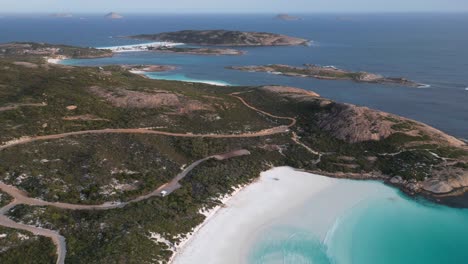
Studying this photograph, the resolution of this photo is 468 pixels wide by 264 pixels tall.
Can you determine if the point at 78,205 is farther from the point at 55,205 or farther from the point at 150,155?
the point at 150,155

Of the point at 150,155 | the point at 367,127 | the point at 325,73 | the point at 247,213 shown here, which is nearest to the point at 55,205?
the point at 150,155

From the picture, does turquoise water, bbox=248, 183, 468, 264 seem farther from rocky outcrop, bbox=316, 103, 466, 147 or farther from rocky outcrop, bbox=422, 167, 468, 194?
rocky outcrop, bbox=316, 103, 466, 147

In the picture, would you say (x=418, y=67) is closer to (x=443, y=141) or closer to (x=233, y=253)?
(x=443, y=141)

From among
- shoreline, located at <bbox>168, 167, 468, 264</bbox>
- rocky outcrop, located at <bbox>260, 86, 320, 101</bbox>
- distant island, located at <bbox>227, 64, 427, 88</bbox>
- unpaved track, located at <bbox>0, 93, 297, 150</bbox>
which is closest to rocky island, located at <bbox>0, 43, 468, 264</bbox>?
unpaved track, located at <bbox>0, 93, 297, 150</bbox>

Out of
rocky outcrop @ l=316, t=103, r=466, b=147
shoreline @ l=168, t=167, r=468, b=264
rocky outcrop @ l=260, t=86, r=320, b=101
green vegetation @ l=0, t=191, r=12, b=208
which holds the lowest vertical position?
shoreline @ l=168, t=167, r=468, b=264

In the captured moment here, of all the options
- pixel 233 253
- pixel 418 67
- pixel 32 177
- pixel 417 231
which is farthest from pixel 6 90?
pixel 418 67

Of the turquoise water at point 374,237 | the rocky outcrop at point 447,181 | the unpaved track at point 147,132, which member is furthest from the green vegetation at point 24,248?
the rocky outcrop at point 447,181
